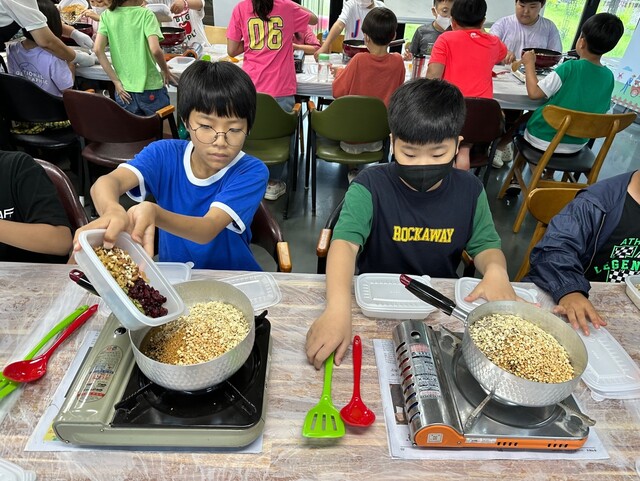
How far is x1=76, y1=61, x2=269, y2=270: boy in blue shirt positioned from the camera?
1247mm

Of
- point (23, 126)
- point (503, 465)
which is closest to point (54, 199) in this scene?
point (503, 465)

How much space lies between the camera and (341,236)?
129cm

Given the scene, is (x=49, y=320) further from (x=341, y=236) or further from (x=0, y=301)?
(x=341, y=236)

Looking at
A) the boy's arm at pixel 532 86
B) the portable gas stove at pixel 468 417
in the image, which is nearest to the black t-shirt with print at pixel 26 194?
the portable gas stove at pixel 468 417

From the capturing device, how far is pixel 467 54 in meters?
2.79

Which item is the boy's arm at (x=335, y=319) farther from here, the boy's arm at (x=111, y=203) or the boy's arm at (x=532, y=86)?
the boy's arm at (x=532, y=86)

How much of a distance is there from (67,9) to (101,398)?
4.75 metres

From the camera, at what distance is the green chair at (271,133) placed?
2686 mm

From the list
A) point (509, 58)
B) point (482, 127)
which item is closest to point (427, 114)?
point (482, 127)

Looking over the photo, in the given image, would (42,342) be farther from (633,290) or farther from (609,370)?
(633,290)

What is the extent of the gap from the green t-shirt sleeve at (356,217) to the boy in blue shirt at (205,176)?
11.3 inches

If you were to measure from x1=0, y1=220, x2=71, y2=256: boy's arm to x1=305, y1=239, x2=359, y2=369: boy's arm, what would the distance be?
821 mm

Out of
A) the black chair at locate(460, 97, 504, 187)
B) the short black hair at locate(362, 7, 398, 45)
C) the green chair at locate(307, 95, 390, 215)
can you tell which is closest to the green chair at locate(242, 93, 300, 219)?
the green chair at locate(307, 95, 390, 215)

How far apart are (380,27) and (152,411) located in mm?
2688
